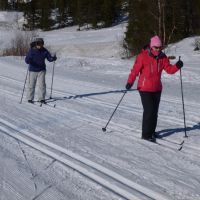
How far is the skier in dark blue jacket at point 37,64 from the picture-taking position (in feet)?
37.7

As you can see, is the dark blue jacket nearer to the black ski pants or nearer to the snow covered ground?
the snow covered ground

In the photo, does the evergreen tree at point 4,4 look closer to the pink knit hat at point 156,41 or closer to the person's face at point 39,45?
the person's face at point 39,45

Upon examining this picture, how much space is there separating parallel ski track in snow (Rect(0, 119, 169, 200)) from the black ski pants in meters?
1.49

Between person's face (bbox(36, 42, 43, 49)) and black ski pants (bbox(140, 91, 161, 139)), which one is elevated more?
person's face (bbox(36, 42, 43, 49))

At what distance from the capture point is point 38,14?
249 feet

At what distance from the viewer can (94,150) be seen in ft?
23.1

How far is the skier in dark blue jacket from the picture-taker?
11.5 metres

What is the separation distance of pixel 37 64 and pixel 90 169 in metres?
5.97

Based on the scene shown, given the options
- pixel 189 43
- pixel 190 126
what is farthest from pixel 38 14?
pixel 190 126

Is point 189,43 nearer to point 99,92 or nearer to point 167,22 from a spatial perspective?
point 167,22

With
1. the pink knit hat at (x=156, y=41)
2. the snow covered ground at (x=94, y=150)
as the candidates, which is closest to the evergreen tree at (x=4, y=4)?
the snow covered ground at (x=94, y=150)

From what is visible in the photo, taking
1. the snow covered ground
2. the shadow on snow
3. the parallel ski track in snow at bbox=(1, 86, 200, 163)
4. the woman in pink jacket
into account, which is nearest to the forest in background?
the snow covered ground

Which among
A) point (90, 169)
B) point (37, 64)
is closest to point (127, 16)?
point (37, 64)

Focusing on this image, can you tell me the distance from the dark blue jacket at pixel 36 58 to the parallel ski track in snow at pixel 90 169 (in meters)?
3.55
